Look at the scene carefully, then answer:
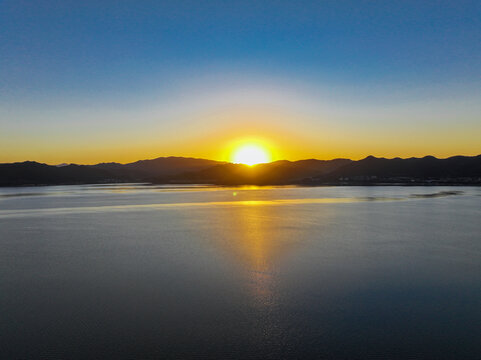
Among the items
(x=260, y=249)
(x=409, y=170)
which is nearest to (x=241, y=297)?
(x=260, y=249)

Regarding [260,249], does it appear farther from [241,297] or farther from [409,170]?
[409,170]

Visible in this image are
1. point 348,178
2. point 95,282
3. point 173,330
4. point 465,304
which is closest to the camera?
point 173,330

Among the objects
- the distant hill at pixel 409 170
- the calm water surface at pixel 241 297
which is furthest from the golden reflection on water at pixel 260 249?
the distant hill at pixel 409 170

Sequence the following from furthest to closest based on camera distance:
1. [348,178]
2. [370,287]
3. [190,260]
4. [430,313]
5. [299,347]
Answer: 1. [348,178]
2. [190,260]
3. [370,287]
4. [430,313]
5. [299,347]

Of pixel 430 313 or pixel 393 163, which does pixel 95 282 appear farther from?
pixel 393 163

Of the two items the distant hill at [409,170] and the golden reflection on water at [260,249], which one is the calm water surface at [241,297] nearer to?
the golden reflection on water at [260,249]

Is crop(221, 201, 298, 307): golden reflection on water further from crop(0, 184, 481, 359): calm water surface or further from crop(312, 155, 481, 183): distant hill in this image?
crop(312, 155, 481, 183): distant hill

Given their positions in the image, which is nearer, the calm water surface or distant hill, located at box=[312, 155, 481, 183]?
the calm water surface

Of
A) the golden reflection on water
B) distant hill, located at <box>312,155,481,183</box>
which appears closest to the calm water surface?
the golden reflection on water

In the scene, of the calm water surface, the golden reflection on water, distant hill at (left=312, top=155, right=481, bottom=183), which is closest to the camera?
the calm water surface

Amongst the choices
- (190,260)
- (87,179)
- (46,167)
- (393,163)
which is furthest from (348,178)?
(190,260)

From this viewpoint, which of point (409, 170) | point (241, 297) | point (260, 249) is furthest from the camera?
point (409, 170)
